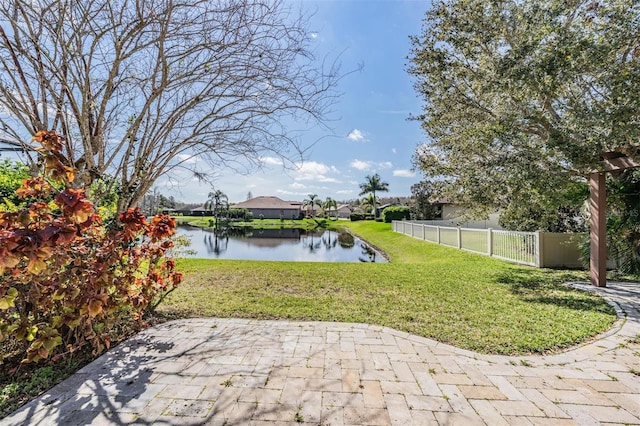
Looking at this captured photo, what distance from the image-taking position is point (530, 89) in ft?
19.0

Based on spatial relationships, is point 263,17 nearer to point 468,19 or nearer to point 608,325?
point 468,19

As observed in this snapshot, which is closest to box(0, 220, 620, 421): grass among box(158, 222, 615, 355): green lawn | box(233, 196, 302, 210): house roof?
box(158, 222, 615, 355): green lawn

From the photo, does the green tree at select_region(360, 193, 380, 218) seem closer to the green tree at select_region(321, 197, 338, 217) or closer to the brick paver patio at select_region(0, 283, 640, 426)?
Answer: the green tree at select_region(321, 197, 338, 217)

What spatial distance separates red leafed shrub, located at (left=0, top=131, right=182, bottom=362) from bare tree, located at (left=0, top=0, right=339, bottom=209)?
0.79m

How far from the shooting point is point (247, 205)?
5916 cm

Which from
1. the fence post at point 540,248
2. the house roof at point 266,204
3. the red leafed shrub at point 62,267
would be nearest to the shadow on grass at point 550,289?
the fence post at point 540,248

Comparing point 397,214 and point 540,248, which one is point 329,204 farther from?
point 540,248

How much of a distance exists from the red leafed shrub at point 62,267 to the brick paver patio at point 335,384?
462mm

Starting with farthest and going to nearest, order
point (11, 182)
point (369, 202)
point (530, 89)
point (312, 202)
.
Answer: point (312, 202), point (369, 202), point (530, 89), point (11, 182)

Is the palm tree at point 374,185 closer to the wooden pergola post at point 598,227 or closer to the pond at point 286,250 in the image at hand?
the pond at point 286,250

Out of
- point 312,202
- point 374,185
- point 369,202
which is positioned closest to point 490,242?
point 374,185

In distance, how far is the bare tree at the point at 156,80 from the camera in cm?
315

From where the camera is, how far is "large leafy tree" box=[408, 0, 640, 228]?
208 inches

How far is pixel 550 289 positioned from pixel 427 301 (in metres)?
2.79
